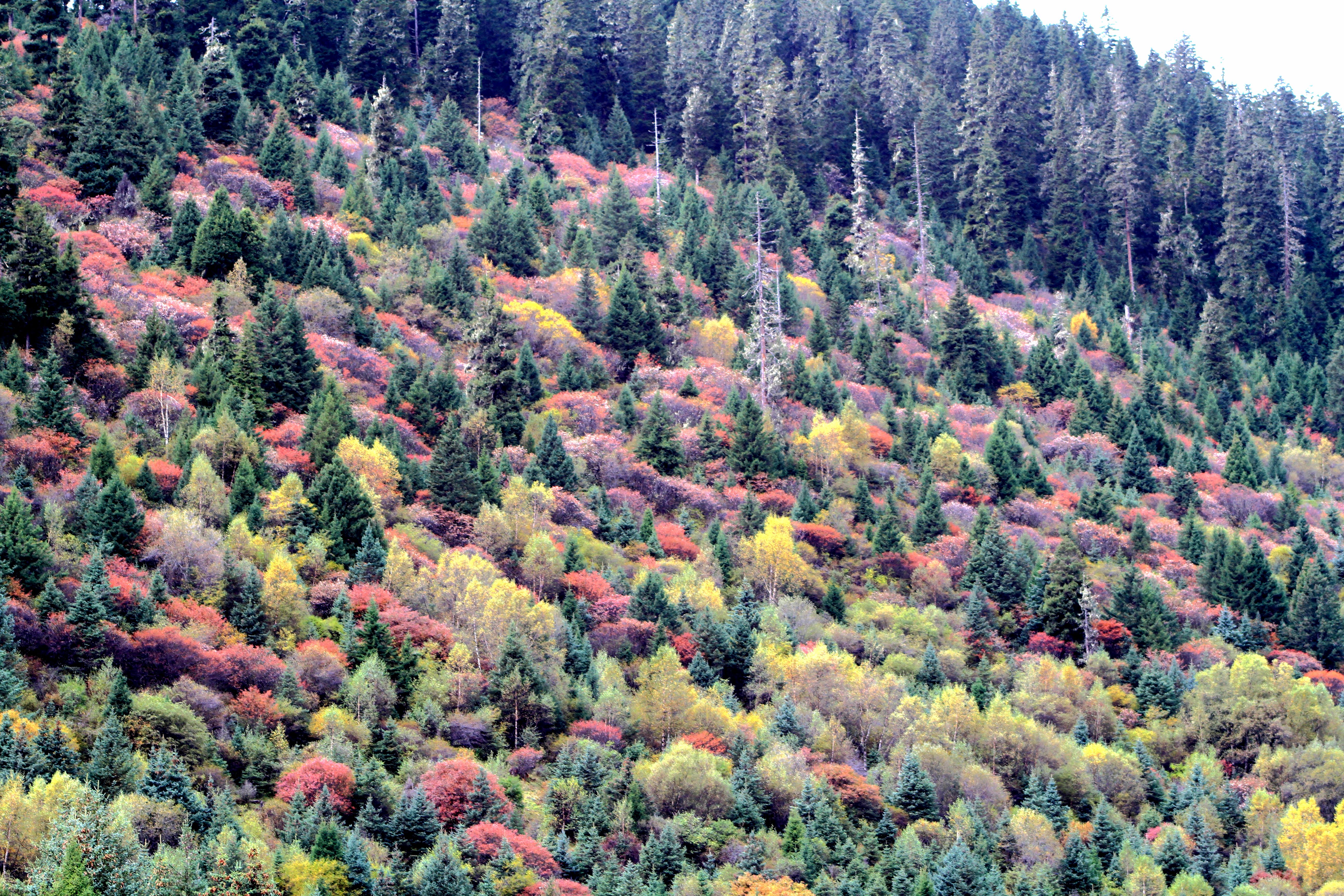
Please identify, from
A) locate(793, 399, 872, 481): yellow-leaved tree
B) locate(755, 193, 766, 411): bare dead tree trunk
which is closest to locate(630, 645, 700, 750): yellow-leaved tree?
locate(793, 399, 872, 481): yellow-leaved tree

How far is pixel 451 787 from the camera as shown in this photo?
4831 cm

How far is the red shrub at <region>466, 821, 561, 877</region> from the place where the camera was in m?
46.5

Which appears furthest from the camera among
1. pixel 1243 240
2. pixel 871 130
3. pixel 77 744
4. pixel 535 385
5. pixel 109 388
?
pixel 871 130

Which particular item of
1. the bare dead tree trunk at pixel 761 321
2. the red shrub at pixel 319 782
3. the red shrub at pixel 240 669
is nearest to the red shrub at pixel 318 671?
the red shrub at pixel 240 669

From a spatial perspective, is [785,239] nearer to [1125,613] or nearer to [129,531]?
[1125,613]

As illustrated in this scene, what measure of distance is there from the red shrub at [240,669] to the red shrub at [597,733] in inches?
443

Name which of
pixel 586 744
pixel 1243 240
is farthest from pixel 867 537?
pixel 1243 240

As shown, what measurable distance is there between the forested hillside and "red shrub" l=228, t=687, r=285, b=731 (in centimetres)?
23

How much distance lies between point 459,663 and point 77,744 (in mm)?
14998

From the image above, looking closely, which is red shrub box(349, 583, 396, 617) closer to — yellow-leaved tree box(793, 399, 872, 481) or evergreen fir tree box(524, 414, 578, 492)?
evergreen fir tree box(524, 414, 578, 492)

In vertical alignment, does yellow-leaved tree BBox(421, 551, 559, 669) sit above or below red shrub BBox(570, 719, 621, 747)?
above

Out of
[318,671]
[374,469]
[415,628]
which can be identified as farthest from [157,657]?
[374,469]

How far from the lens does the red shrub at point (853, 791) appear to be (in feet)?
178

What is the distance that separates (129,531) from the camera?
175 feet
